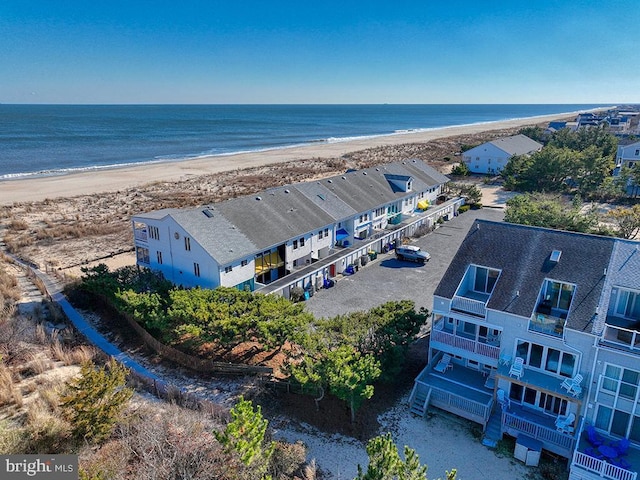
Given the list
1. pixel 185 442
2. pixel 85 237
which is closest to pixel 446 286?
pixel 185 442

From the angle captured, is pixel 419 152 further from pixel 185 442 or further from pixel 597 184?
pixel 185 442

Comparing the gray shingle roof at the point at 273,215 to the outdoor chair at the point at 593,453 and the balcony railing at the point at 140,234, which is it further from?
the outdoor chair at the point at 593,453

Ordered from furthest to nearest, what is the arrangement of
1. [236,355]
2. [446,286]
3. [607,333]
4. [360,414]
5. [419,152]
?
[419,152]
[236,355]
[446,286]
[360,414]
[607,333]

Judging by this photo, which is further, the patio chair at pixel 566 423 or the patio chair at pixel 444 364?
the patio chair at pixel 444 364

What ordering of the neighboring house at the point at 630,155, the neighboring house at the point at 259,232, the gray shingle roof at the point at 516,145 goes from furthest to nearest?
the gray shingle roof at the point at 516,145 → the neighboring house at the point at 630,155 → the neighboring house at the point at 259,232

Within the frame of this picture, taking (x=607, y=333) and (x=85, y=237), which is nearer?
(x=607, y=333)

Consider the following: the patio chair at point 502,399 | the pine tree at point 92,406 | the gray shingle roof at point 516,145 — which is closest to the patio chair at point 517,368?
the patio chair at point 502,399

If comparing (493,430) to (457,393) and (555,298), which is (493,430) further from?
(555,298)
